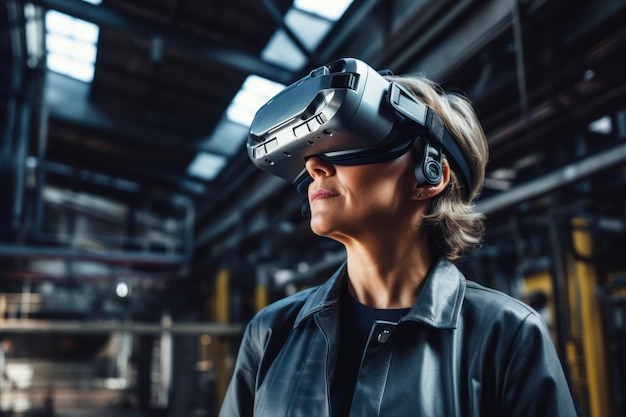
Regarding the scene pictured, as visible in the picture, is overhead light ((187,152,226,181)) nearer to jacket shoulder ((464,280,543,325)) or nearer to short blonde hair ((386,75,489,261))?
short blonde hair ((386,75,489,261))

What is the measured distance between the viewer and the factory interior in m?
3.54

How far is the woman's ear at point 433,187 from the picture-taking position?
98cm

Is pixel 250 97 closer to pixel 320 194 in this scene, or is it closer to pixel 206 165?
pixel 206 165

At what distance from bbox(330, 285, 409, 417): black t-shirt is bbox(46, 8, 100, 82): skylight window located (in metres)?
6.37

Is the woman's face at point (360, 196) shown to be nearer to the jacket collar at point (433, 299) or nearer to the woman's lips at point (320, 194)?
the woman's lips at point (320, 194)

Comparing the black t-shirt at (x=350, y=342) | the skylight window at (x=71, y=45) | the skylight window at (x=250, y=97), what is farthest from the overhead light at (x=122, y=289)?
the black t-shirt at (x=350, y=342)

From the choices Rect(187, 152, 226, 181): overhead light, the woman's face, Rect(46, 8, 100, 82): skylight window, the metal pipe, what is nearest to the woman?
the woman's face

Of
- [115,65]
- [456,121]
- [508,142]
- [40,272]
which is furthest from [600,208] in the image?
[40,272]

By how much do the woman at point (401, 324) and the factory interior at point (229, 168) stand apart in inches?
23.3

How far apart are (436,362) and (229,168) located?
837 cm

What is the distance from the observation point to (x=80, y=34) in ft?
23.3

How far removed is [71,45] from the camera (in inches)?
295

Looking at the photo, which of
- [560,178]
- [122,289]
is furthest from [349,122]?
[122,289]

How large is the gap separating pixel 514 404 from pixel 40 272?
35.4 ft
